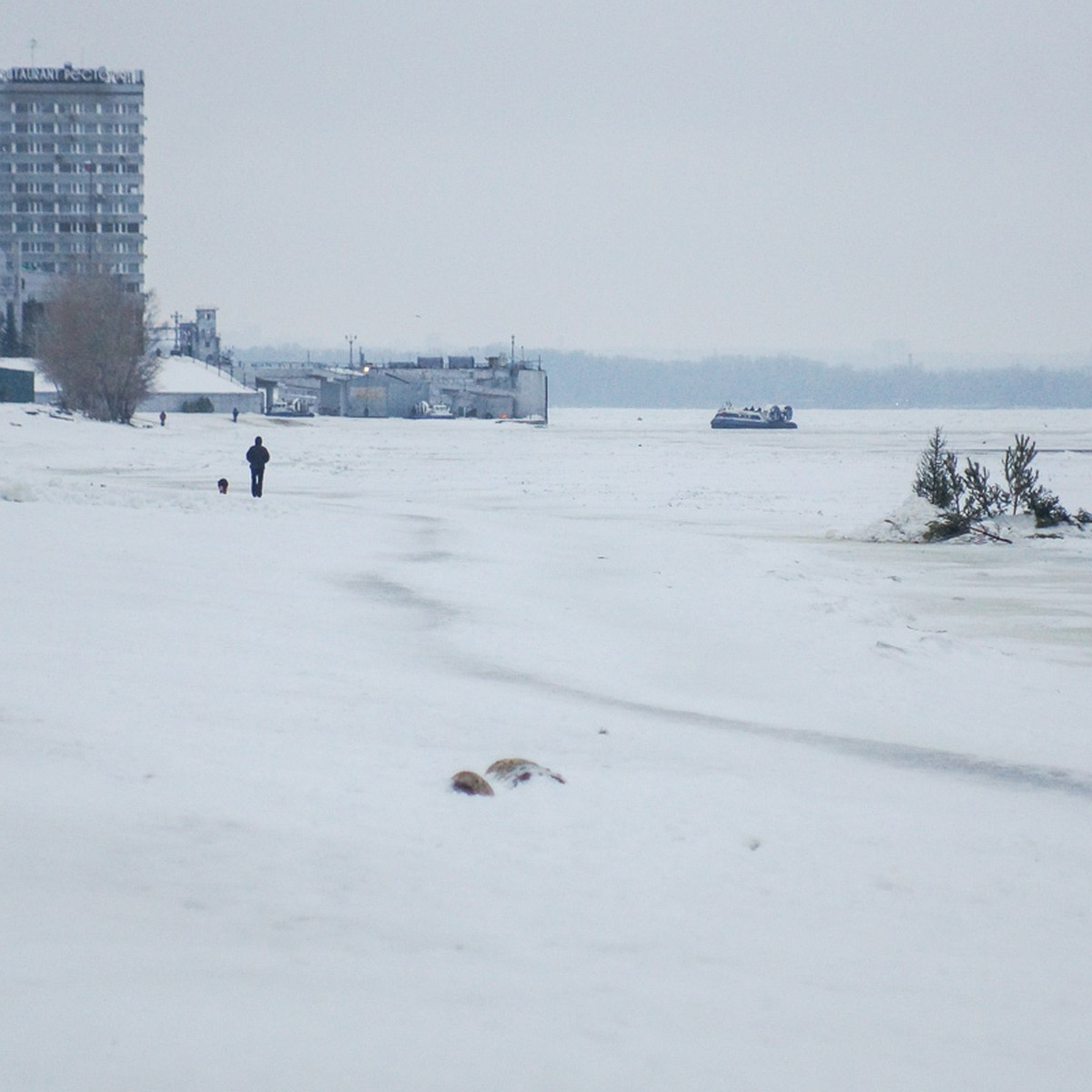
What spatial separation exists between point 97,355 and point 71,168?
325 ft

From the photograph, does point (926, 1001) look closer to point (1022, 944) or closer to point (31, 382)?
point (1022, 944)

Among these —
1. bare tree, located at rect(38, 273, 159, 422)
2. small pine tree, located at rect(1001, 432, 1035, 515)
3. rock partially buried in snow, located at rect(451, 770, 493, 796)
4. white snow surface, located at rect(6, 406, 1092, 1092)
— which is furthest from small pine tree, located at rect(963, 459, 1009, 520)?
bare tree, located at rect(38, 273, 159, 422)

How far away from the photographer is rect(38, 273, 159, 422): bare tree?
73.2 meters

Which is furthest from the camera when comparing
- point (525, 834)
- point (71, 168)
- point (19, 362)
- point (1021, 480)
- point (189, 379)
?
point (71, 168)

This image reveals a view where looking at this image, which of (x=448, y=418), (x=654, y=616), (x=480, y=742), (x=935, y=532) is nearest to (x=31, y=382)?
(x=448, y=418)

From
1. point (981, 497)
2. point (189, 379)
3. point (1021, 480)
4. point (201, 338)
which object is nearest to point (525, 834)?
point (981, 497)

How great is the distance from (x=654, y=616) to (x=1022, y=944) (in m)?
8.39

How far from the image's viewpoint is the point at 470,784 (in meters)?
6.66

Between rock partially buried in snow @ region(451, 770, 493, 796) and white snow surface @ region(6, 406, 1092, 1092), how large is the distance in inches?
4.0

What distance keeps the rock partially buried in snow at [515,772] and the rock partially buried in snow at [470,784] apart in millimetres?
172

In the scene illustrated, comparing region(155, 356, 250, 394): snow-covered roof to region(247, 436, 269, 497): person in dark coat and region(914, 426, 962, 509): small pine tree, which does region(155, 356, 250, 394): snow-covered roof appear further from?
region(914, 426, 962, 509): small pine tree

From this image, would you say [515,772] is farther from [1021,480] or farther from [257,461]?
[1021,480]

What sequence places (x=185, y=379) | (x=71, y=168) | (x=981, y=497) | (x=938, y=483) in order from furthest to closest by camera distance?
1. (x=71, y=168)
2. (x=185, y=379)
3. (x=938, y=483)
4. (x=981, y=497)

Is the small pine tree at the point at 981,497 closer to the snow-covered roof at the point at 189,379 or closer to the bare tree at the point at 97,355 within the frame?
the bare tree at the point at 97,355
